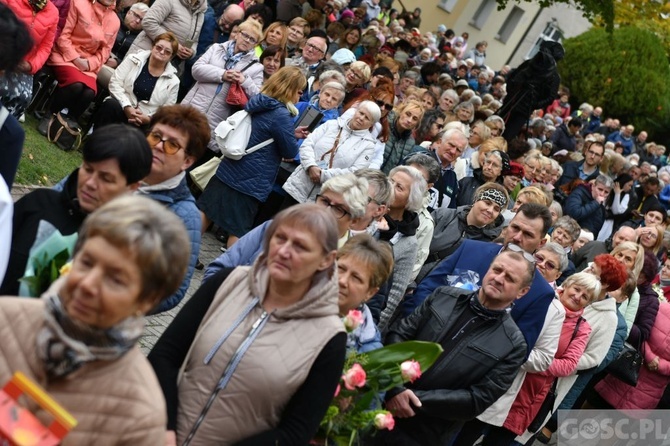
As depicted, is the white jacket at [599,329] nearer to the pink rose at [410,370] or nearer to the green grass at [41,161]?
the pink rose at [410,370]

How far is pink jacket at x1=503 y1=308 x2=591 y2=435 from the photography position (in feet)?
26.8

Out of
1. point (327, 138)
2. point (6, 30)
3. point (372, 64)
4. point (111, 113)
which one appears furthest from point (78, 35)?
point (6, 30)

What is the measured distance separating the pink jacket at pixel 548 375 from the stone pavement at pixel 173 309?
9.73 ft

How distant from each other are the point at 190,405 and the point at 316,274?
751 millimetres

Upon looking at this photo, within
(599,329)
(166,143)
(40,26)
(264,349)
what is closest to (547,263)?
(599,329)

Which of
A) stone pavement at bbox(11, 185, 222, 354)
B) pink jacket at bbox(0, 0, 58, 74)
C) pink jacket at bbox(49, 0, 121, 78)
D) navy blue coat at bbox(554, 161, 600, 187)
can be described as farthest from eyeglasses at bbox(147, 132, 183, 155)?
navy blue coat at bbox(554, 161, 600, 187)

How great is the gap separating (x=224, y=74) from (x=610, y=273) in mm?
4525

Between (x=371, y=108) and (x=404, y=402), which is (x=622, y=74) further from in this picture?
(x=404, y=402)

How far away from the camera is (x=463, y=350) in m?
6.29

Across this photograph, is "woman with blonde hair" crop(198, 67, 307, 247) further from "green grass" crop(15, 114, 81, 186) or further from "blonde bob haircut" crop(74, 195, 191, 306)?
"blonde bob haircut" crop(74, 195, 191, 306)

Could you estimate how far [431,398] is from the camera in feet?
20.1

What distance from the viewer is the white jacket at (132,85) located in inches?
413

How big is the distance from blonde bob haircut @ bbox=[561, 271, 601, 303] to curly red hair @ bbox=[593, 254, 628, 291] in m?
0.53

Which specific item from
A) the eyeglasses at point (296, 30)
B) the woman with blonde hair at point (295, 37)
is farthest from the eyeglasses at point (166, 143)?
the eyeglasses at point (296, 30)
